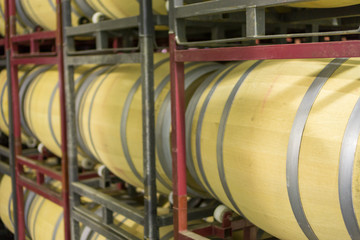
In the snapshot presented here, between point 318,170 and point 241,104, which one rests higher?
point 241,104

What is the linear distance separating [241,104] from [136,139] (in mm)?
964

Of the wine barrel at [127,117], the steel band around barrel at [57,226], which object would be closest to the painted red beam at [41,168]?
the steel band around barrel at [57,226]

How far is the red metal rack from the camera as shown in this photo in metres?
3.60

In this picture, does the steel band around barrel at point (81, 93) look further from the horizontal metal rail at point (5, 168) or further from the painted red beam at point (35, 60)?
the horizontal metal rail at point (5, 168)

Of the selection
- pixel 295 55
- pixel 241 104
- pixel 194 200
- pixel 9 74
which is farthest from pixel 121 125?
pixel 9 74

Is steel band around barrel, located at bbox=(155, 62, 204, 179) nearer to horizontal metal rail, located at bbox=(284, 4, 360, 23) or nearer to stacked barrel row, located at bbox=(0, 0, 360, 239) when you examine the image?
stacked barrel row, located at bbox=(0, 0, 360, 239)

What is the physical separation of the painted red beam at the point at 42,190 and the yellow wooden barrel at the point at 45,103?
0.33 metres

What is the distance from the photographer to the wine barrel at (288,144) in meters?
1.70

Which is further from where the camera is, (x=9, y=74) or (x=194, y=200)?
(x=9, y=74)

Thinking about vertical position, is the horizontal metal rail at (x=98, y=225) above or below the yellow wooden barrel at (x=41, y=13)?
below

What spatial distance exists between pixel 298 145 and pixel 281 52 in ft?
1.16

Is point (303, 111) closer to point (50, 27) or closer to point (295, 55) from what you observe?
point (295, 55)

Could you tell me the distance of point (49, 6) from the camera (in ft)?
13.3

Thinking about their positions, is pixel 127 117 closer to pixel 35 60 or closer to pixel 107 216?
pixel 107 216
